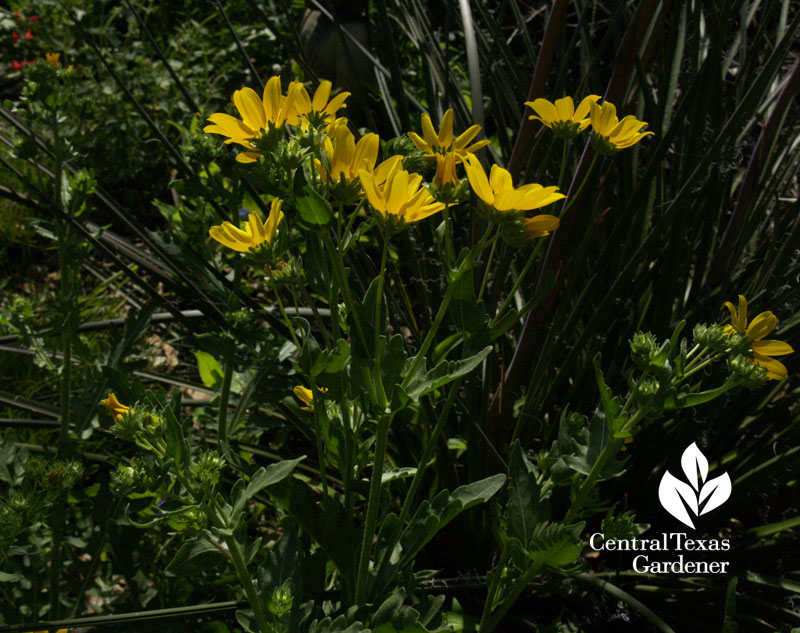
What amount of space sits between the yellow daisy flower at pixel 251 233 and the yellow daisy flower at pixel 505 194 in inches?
9.4

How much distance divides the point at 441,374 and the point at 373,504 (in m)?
0.19

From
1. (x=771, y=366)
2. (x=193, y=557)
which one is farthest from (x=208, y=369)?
(x=771, y=366)

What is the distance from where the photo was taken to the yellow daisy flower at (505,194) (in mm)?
684

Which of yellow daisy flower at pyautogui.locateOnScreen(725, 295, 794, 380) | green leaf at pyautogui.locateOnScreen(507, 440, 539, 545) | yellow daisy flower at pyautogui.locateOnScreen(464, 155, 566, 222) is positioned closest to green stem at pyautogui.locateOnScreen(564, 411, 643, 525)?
green leaf at pyautogui.locateOnScreen(507, 440, 539, 545)

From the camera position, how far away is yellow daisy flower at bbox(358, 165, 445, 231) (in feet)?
2.19

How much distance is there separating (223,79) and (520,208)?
7.50 ft

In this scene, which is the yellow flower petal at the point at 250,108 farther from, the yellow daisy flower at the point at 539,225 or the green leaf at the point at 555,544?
the green leaf at the point at 555,544

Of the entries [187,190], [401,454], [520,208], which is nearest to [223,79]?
[187,190]

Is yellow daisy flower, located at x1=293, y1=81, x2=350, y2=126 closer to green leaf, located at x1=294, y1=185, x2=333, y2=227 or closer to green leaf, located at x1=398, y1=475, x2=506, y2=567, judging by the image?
green leaf, located at x1=294, y1=185, x2=333, y2=227

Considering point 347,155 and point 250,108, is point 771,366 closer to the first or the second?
point 347,155

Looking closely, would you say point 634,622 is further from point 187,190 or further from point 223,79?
point 223,79

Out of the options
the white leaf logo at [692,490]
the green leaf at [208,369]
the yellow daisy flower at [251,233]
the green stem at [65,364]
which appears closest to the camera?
the yellow daisy flower at [251,233]

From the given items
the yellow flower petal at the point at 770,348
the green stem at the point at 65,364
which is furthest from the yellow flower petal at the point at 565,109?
the green stem at the point at 65,364

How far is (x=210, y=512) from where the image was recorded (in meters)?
0.72
